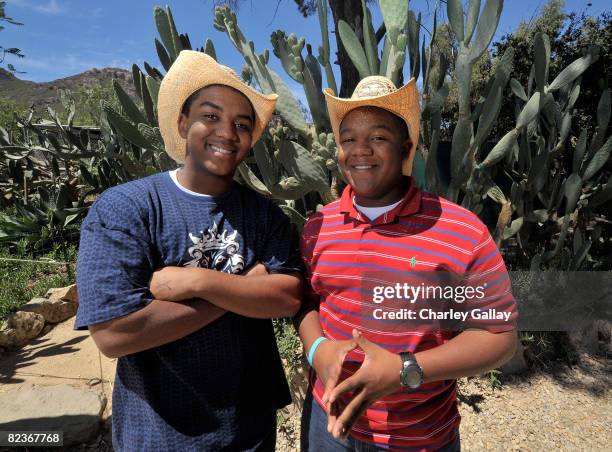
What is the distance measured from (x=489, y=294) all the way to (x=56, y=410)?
114 inches

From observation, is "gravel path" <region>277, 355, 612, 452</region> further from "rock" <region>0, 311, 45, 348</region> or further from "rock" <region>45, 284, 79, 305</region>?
"rock" <region>45, 284, 79, 305</region>

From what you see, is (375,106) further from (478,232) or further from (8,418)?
(8,418)

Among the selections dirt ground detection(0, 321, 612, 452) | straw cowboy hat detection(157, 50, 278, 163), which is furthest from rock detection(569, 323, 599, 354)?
straw cowboy hat detection(157, 50, 278, 163)

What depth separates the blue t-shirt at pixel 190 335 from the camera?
3.65ft

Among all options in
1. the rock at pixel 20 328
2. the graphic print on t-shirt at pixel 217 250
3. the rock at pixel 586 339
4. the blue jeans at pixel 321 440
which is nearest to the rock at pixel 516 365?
the rock at pixel 586 339

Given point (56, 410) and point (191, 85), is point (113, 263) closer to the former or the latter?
point (191, 85)

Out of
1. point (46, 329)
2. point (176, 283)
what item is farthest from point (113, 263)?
point (46, 329)

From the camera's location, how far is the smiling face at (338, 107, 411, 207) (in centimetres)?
129

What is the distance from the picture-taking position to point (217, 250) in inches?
49.6

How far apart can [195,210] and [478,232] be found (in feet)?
2.69

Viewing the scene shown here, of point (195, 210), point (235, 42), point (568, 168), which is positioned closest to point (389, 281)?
point (195, 210)

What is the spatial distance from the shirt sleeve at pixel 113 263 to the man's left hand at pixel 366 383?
0.56m

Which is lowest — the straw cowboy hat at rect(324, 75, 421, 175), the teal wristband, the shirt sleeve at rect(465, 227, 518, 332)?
the teal wristband

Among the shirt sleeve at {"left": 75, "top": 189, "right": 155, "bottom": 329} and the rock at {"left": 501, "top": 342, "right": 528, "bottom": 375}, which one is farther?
the rock at {"left": 501, "top": 342, "right": 528, "bottom": 375}
